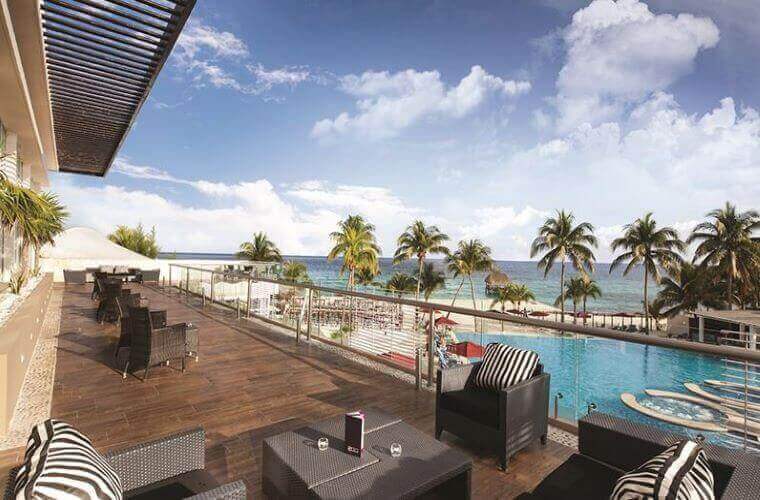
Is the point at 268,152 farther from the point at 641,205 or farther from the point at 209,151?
the point at 641,205

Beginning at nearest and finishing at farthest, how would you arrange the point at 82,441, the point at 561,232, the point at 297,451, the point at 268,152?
the point at 82,441 < the point at 297,451 < the point at 561,232 < the point at 268,152

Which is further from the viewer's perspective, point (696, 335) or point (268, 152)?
point (268, 152)

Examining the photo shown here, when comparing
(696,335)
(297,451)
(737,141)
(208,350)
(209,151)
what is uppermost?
(737,141)

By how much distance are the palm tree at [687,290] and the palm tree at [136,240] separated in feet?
144

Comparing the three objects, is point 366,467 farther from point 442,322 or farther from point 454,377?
point 442,322

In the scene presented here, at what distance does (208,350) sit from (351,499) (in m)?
5.02

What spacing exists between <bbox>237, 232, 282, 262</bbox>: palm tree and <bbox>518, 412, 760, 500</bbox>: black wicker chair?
3827 centimetres

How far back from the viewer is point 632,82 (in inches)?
1745

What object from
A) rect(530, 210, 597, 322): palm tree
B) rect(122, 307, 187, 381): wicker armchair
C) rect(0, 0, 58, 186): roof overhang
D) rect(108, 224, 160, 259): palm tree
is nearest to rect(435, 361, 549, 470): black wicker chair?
rect(122, 307, 187, 381): wicker armchair

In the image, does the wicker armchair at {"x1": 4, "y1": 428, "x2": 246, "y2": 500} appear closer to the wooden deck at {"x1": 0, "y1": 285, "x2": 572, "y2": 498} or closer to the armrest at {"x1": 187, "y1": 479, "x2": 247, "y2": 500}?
the armrest at {"x1": 187, "y1": 479, "x2": 247, "y2": 500}

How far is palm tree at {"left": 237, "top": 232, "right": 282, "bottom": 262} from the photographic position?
38625 millimetres

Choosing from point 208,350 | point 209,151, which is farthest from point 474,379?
point 209,151

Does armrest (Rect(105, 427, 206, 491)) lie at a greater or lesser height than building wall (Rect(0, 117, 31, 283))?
lesser

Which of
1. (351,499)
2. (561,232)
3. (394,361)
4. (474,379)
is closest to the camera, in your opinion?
(351,499)
